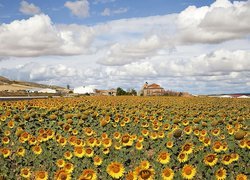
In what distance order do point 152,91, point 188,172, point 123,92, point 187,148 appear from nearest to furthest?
1. point 188,172
2. point 187,148
3. point 123,92
4. point 152,91

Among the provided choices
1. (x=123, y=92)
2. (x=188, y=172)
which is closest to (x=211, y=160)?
(x=188, y=172)

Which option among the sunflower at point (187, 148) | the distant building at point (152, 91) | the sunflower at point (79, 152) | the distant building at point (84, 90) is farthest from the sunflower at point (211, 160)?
the distant building at point (84, 90)

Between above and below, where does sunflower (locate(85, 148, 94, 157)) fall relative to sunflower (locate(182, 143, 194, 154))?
below

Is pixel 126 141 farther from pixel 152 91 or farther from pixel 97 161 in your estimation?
pixel 152 91

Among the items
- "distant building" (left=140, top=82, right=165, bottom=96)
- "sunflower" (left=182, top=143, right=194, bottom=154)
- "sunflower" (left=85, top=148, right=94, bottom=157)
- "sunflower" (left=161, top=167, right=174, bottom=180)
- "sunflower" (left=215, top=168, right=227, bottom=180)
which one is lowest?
"sunflower" (left=215, top=168, right=227, bottom=180)

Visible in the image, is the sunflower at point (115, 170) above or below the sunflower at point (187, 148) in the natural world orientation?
below

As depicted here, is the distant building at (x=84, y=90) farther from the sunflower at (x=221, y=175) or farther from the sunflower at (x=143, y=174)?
the sunflower at (x=143, y=174)

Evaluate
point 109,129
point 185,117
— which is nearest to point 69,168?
→ point 109,129

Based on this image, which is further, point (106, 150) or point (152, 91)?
point (152, 91)

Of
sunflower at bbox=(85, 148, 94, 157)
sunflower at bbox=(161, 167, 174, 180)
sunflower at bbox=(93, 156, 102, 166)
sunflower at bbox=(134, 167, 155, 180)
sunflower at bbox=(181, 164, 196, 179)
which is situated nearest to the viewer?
sunflower at bbox=(134, 167, 155, 180)

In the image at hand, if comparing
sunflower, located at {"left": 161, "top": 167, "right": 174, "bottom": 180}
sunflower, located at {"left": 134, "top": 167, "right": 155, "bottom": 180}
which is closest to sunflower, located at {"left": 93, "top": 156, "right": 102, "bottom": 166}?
sunflower, located at {"left": 161, "top": 167, "right": 174, "bottom": 180}

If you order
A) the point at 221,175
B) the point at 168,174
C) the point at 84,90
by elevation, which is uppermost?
the point at 84,90

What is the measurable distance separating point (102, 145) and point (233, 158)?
9.73 feet

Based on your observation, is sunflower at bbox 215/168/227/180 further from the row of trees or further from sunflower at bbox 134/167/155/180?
the row of trees
